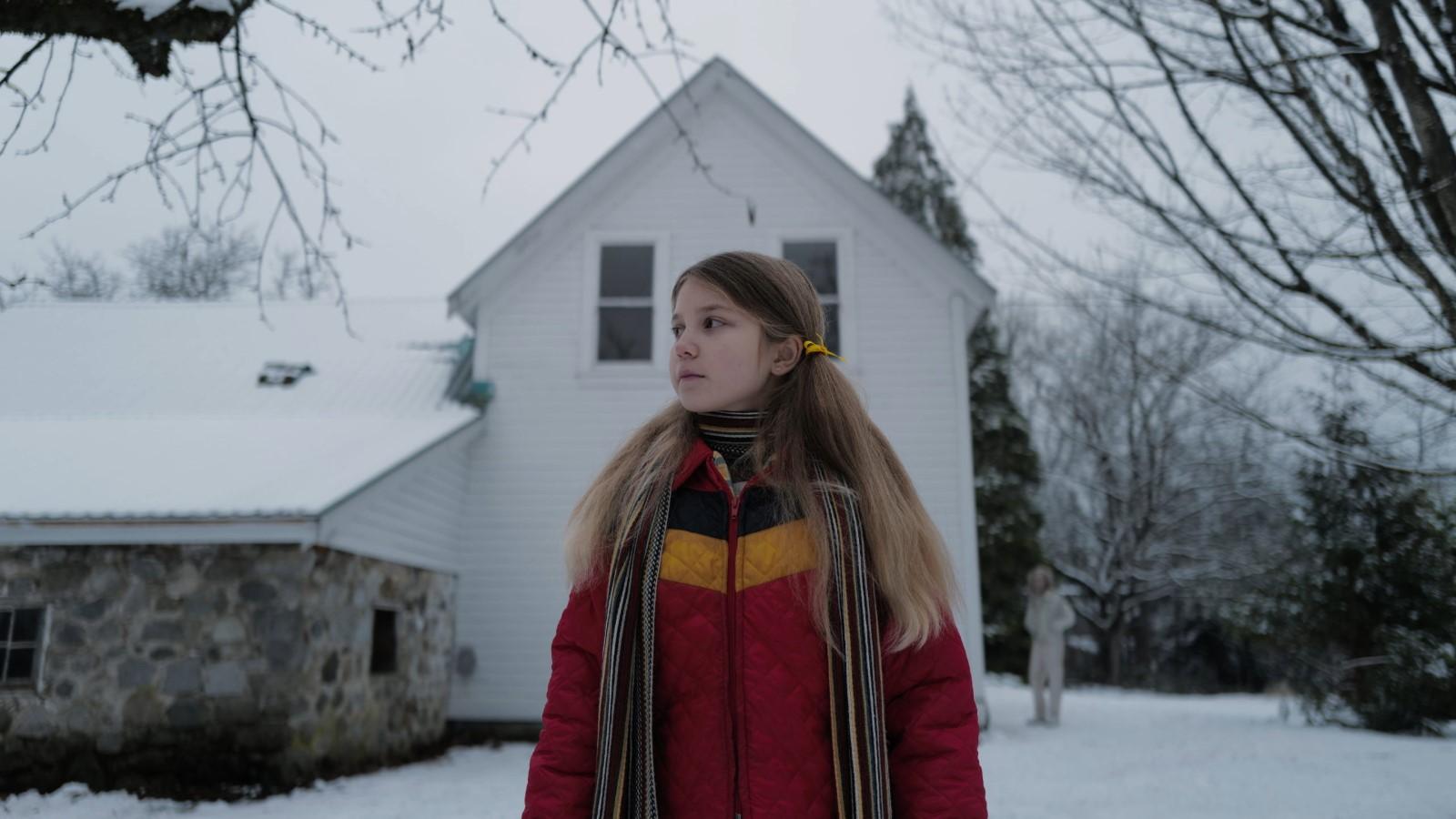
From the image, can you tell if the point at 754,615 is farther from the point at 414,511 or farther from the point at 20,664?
the point at 20,664

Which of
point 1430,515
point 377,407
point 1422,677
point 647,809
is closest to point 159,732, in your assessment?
point 377,407

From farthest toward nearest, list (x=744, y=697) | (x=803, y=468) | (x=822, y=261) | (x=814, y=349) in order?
(x=822, y=261) < (x=814, y=349) < (x=803, y=468) < (x=744, y=697)

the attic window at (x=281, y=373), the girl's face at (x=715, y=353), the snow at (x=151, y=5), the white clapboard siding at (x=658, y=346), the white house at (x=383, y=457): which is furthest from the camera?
the attic window at (x=281, y=373)

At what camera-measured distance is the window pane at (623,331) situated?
9.23m

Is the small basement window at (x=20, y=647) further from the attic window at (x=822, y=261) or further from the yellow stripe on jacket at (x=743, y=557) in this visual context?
the attic window at (x=822, y=261)

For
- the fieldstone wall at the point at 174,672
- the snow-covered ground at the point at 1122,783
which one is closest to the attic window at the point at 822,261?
the snow-covered ground at the point at 1122,783

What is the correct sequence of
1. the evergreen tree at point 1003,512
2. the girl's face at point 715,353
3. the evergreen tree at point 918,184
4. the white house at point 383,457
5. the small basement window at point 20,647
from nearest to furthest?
the girl's face at point 715,353 → the white house at point 383,457 → the small basement window at point 20,647 → the evergreen tree at point 1003,512 → the evergreen tree at point 918,184

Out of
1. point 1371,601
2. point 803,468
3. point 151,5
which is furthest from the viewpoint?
point 1371,601

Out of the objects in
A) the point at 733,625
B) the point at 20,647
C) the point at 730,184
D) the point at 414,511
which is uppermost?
the point at 730,184

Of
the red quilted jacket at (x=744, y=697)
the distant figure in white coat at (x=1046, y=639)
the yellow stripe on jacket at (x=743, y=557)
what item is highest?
the yellow stripe on jacket at (x=743, y=557)

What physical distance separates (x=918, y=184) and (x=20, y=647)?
18.3 meters

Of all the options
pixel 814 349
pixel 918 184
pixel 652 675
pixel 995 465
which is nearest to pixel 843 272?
pixel 814 349

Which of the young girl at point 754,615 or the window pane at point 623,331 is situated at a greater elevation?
the window pane at point 623,331

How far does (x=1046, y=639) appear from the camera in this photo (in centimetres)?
991
